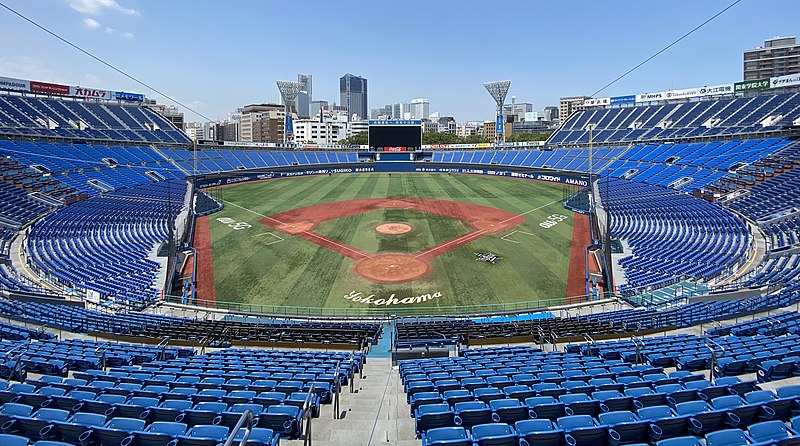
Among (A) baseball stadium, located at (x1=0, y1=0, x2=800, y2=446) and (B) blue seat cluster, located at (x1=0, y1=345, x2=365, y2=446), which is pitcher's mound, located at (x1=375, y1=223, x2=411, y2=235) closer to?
(A) baseball stadium, located at (x1=0, y1=0, x2=800, y2=446)

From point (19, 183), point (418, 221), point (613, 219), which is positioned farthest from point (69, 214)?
point (613, 219)

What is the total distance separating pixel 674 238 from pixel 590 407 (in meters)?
30.2

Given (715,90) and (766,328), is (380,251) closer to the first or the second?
(766,328)

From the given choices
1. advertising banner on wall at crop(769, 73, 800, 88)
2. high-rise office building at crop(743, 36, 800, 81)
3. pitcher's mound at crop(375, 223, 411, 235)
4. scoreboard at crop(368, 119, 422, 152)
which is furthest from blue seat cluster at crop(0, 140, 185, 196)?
high-rise office building at crop(743, 36, 800, 81)

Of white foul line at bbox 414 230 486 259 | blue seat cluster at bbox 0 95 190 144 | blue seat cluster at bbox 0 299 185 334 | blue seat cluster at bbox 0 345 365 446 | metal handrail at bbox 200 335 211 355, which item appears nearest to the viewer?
blue seat cluster at bbox 0 345 365 446

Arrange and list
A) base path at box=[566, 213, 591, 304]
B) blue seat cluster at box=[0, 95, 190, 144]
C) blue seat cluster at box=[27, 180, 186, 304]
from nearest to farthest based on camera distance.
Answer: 1. blue seat cluster at box=[27, 180, 186, 304]
2. base path at box=[566, 213, 591, 304]
3. blue seat cluster at box=[0, 95, 190, 144]

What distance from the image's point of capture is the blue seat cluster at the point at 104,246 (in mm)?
24766

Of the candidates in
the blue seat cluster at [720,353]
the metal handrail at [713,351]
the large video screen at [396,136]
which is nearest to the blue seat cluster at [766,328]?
the blue seat cluster at [720,353]

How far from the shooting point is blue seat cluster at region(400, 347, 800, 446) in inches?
243

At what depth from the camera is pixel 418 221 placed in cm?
4400

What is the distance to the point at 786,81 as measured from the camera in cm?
6919

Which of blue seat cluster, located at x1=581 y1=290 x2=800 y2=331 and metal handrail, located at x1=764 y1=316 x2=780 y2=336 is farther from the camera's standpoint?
blue seat cluster, located at x1=581 y1=290 x2=800 y2=331

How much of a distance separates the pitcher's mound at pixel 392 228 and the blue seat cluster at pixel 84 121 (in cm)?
5454

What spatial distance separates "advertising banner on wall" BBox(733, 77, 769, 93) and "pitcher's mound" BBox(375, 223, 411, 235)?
2622 inches
